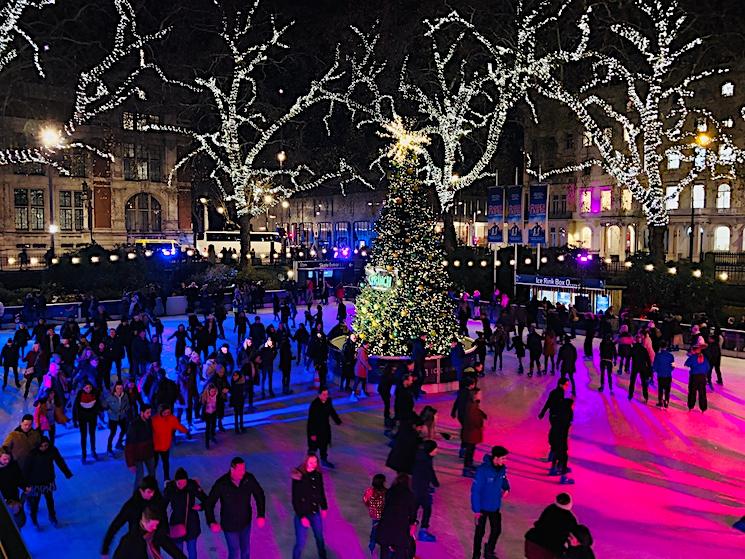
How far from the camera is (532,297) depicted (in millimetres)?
26891

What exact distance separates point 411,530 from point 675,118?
41.6 metres

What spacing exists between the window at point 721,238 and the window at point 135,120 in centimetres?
3804

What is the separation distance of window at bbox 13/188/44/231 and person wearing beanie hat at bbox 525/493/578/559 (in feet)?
152

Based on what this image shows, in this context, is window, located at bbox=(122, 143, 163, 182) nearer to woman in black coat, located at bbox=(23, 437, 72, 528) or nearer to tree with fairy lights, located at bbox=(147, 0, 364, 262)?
tree with fairy lights, located at bbox=(147, 0, 364, 262)

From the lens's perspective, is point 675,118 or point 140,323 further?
point 675,118

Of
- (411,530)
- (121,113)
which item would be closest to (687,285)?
(411,530)

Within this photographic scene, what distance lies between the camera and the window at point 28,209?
45.6 metres

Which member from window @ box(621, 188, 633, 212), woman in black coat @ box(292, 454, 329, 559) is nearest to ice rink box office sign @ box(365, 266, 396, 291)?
woman in black coat @ box(292, 454, 329, 559)

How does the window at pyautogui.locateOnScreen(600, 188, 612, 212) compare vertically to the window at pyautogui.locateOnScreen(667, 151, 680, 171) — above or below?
below

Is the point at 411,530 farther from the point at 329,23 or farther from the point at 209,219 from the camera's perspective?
the point at 209,219

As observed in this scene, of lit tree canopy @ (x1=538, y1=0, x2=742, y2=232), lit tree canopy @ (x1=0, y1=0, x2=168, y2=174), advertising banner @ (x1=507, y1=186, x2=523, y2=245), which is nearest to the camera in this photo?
advertising banner @ (x1=507, y1=186, x2=523, y2=245)

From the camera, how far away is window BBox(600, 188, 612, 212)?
48969 millimetres

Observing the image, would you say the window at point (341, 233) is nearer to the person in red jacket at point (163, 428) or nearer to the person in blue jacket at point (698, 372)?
the person in blue jacket at point (698, 372)

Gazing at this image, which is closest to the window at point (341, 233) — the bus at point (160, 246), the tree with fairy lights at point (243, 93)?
the bus at point (160, 246)
